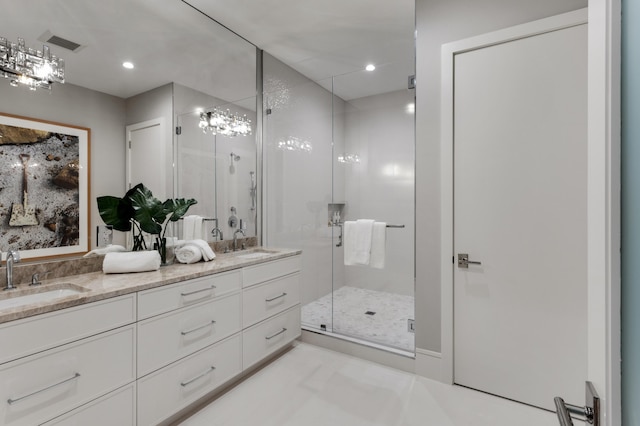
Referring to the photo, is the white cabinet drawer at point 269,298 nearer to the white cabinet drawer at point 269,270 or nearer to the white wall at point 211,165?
the white cabinet drawer at point 269,270

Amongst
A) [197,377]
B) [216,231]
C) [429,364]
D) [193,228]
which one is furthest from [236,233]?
[429,364]

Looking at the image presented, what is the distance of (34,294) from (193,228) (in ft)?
3.72

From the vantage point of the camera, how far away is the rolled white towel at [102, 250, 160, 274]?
6.17 ft

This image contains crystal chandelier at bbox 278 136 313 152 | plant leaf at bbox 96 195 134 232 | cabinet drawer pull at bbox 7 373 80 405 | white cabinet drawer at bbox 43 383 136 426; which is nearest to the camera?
cabinet drawer pull at bbox 7 373 80 405

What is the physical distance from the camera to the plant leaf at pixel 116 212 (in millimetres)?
2002

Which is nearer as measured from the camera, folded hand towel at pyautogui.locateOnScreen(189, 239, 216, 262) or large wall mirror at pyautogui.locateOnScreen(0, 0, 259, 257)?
large wall mirror at pyautogui.locateOnScreen(0, 0, 259, 257)

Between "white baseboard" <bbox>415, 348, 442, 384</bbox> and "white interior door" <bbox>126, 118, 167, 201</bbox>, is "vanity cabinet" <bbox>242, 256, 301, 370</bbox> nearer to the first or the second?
"white interior door" <bbox>126, 118, 167, 201</bbox>

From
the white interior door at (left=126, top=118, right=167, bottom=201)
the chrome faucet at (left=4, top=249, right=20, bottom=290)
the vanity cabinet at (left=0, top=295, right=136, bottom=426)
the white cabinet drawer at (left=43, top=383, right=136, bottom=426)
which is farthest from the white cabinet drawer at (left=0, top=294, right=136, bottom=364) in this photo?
the white interior door at (left=126, top=118, right=167, bottom=201)

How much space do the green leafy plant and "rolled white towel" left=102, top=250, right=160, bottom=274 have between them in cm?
19

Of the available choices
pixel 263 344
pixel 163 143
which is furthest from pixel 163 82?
pixel 263 344

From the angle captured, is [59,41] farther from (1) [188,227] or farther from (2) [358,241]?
(2) [358,241]

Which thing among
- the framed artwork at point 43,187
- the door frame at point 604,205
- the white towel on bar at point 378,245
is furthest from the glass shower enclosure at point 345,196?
the door frame at point 604,205

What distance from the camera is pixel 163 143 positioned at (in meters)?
2.38

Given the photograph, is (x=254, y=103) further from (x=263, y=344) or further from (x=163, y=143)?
(x=263, y=344)
